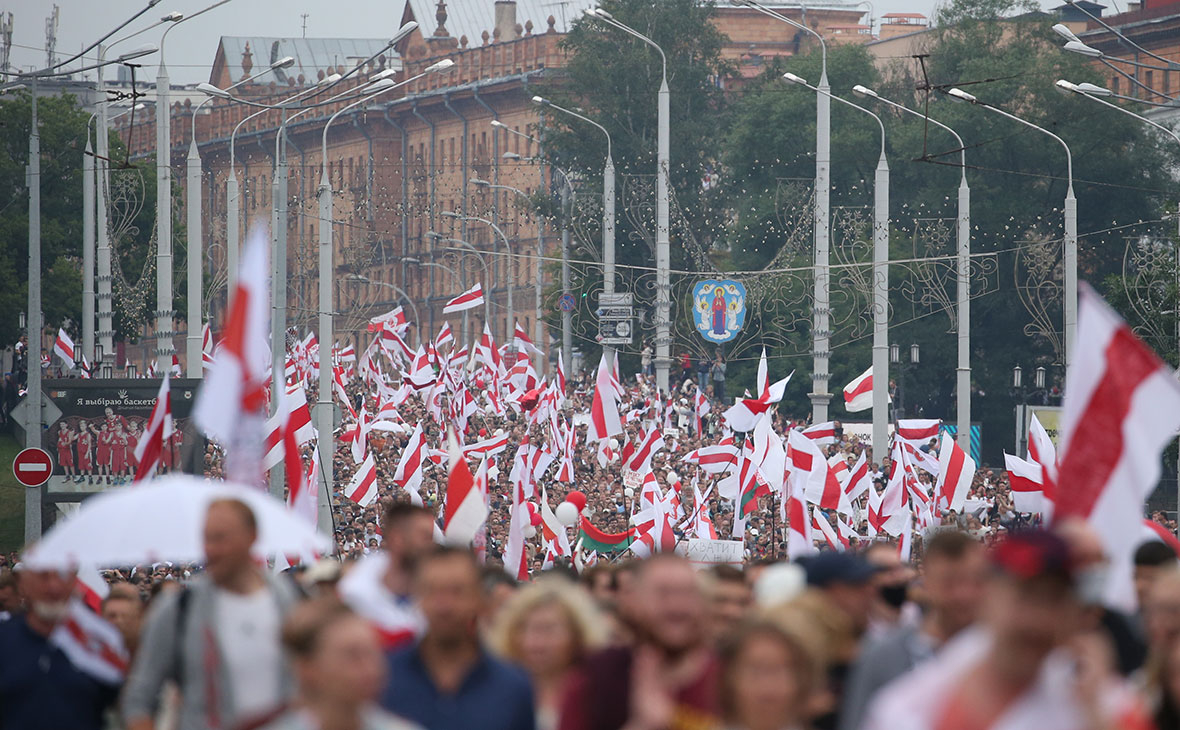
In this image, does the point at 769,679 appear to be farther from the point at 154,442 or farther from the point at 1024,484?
the point at 1024,484

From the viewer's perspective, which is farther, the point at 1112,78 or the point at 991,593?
the point at 1112,78

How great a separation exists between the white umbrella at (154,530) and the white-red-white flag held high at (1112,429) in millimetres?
2193

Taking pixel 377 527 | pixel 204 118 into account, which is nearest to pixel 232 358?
pixel 377 527

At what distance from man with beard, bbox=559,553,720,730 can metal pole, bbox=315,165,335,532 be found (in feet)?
68.6

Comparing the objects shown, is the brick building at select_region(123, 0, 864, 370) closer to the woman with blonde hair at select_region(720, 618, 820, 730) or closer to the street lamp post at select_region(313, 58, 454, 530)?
the street lamp post at select_region(313, 58, 454, 530)

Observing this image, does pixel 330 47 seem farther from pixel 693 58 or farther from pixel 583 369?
pixel 583 369

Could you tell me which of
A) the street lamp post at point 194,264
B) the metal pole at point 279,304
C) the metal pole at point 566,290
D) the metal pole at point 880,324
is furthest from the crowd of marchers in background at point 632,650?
the metal pole at point 566,290

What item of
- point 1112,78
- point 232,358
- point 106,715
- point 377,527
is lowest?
point 377,527

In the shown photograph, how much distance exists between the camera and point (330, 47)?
411ft

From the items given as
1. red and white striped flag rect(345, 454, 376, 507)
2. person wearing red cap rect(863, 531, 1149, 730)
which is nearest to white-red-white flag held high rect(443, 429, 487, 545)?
person wearing red cap rect(863, 531, 1149, 730)

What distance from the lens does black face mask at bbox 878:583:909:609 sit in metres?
7.24

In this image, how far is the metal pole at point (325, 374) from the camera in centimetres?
2777

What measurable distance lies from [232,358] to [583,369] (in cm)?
5781

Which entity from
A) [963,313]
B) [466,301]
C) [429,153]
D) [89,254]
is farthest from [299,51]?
[963,313]
